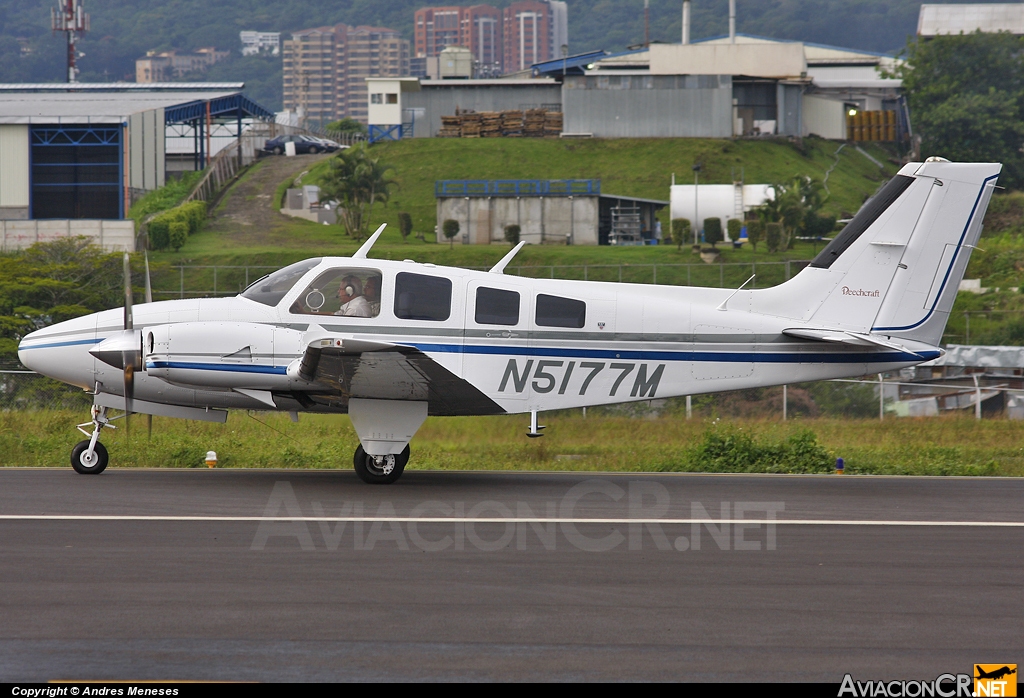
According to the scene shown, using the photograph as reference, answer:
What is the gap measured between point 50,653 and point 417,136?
74.3 m

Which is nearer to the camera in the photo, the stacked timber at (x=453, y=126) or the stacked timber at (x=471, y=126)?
the stacked timber at (x=471, y=126)

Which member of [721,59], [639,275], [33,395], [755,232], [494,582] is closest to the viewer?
[494,582]

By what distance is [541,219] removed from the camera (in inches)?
2094

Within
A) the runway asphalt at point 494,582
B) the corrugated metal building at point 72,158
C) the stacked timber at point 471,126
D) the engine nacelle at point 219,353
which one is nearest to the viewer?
the runway asphalt at point 494,582

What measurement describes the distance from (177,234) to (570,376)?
3954 cm

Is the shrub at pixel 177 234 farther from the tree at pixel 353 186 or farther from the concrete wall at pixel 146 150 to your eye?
the concrete wall at pixel 146 150

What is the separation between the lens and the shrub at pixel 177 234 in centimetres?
4747

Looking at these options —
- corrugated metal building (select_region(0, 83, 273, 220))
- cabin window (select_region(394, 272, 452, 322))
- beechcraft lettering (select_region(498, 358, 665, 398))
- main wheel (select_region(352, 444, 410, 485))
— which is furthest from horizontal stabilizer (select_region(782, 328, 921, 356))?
corrugated metal building (select_region(0, 83, 273, 220))

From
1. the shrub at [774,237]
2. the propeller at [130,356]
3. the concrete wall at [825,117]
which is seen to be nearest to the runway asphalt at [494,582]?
the propeller at [130,356]

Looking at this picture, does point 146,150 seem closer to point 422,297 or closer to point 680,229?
point 680,229

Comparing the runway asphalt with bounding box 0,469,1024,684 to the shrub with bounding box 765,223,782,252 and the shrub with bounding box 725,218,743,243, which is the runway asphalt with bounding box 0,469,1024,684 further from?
the shrub with bounding box 725,218,743,243

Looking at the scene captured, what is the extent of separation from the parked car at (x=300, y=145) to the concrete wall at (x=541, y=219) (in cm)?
3474

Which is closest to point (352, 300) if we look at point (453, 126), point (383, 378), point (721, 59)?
point (383, 378)

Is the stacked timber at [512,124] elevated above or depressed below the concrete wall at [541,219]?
above
